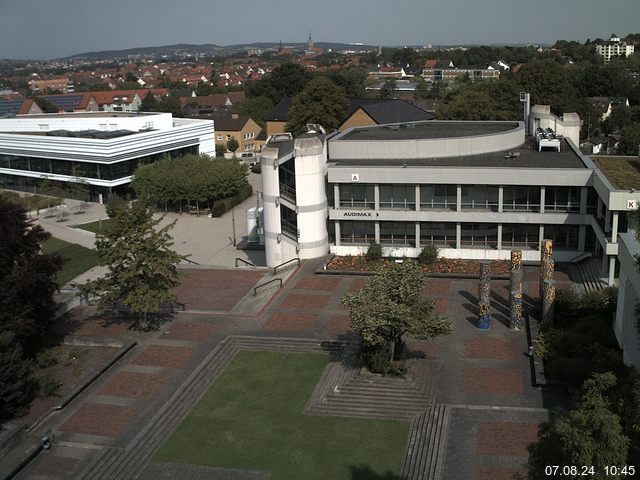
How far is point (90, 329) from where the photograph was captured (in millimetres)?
32750

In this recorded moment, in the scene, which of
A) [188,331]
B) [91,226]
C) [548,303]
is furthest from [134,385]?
[91,226]

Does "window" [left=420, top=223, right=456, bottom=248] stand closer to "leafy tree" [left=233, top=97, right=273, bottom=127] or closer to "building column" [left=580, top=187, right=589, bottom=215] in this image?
"building column" [left=580, top=187, right=589, bottom=215]

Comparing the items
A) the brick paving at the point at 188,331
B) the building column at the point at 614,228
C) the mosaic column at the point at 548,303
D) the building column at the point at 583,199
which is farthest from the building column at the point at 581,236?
the brick paving at the point at 188,331

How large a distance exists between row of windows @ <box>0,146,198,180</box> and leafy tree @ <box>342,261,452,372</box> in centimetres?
4659

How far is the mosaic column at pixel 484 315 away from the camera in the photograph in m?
30.5

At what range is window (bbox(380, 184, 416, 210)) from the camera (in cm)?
4055

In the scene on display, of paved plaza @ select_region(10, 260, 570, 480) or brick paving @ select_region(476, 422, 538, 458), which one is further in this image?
paved plaza @ select_region(10, 260, 570, 480)

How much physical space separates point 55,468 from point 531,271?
2525 centimetres

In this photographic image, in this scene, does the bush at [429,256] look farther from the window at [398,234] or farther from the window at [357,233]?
the window at [357,233]

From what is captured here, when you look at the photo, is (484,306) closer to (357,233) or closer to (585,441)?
(357,233)

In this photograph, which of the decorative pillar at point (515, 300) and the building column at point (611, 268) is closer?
the decorative pillar at point (515, 300)

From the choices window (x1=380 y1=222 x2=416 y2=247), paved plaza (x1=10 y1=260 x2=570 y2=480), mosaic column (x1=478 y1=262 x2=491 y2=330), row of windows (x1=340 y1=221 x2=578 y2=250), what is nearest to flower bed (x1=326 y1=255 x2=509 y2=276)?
paved plaza (x1=10 y1=260 x2=570 y2=480)

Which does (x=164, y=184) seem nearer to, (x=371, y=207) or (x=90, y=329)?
(x=371, y=207)

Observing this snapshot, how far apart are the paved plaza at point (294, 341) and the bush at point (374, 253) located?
253 centimetres
